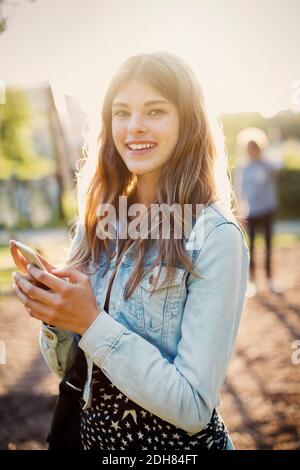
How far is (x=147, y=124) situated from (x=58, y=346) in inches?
33.5

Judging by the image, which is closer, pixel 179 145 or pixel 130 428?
pixel 130 428

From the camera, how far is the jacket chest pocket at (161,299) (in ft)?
5.15

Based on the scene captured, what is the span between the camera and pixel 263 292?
23.6ft

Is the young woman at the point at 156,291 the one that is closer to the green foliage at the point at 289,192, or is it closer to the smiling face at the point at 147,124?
the smiling face at the point at 147,124

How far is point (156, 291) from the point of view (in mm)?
1614

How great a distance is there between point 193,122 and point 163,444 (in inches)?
43.0

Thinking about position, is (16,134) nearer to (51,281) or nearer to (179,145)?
(179,145)

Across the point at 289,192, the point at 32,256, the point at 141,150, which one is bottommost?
the point at 289,192

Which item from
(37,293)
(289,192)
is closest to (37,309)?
(37,293)

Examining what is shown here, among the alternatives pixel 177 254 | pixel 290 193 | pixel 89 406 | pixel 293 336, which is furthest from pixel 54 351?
pixel 290 193

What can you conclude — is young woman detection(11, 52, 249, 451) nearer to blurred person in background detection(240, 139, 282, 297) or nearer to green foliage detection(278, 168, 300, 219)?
blurred person in background detection(240, 139, 282, 297)

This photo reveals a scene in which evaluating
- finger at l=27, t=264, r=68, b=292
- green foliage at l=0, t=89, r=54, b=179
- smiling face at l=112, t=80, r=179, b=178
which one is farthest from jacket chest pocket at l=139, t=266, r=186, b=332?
green foliage at l=0, t=89, r=54, b=179

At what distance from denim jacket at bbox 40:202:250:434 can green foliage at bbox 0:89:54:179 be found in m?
8.63
